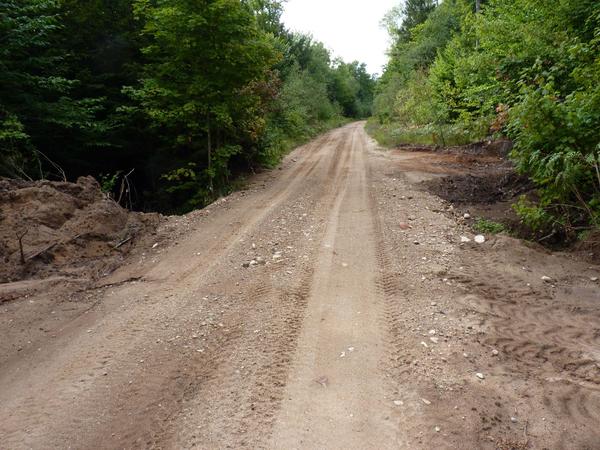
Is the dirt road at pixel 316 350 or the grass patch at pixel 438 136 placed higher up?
the grass patch at pixel 438 136

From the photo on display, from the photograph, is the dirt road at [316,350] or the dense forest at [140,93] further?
the dense forest at [140,93]

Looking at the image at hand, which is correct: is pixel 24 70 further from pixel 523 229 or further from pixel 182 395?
pixel 523 229

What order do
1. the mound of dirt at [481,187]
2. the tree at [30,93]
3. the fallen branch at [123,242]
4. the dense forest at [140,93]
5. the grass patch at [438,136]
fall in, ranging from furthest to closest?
the grass patch at [438,136] → the tree at [30,93] → the dense forest at [140,93] → the mound of dirt at [481,187] → the fallen branch at [123,242]

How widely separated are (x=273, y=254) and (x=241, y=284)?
3.81 ft

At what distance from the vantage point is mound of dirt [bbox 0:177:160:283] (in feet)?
22.1

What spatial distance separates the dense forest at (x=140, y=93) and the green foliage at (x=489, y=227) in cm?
709

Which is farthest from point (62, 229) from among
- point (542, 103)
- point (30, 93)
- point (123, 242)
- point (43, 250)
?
point (542, 103)

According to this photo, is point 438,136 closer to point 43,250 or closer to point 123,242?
point 123,242

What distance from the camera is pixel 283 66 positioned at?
26.5 m

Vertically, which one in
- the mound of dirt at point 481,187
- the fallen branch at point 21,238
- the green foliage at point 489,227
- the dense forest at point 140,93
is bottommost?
the green foliage at point 489,227

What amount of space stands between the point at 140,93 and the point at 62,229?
201 inches

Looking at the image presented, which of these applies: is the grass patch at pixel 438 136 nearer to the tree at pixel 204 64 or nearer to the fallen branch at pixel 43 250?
the tree at pixel 204 64

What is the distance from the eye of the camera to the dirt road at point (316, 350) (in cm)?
324

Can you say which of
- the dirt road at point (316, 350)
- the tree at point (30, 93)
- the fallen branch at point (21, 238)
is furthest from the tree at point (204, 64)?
the dirt road at point (316, 350)
